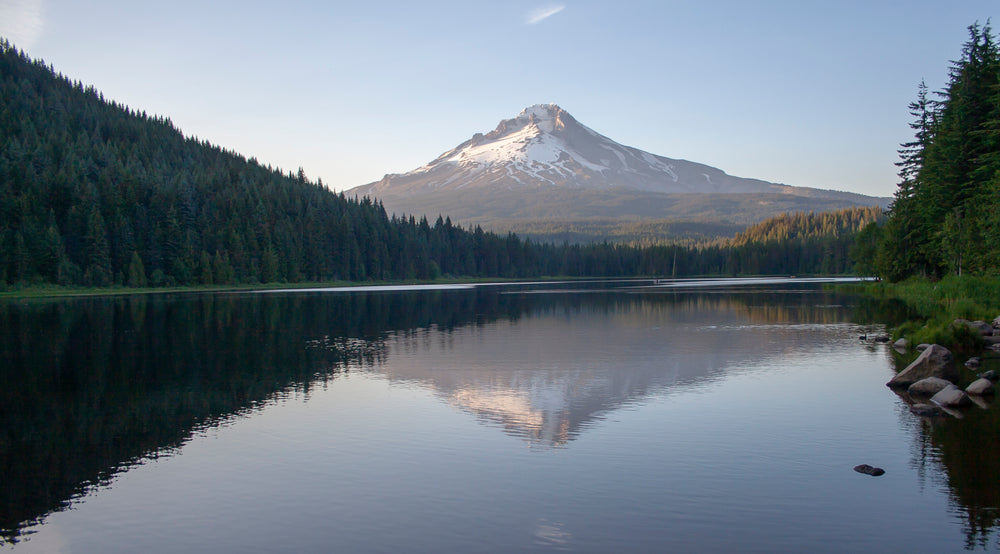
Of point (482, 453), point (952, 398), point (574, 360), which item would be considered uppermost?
point (952, 398)

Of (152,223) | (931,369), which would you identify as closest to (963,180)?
(931,369)

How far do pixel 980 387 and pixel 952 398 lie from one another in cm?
235

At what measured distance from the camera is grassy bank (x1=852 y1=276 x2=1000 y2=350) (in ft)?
115

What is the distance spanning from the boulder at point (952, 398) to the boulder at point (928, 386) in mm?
1150

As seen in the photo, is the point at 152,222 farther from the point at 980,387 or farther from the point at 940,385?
the point at 980,387

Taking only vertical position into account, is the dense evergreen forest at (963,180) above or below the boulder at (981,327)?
above

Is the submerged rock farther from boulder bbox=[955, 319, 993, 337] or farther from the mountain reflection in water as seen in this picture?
boulder bbox=[955, 319, 993, 337]

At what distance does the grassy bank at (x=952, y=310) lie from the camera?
115 feet

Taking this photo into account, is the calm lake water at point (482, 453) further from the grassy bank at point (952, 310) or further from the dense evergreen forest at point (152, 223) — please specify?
the dense evergreen forest at point (152, 223)

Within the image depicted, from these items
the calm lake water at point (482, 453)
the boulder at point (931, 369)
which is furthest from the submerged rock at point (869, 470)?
the boulder at point (931, 369)

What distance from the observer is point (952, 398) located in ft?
73.7

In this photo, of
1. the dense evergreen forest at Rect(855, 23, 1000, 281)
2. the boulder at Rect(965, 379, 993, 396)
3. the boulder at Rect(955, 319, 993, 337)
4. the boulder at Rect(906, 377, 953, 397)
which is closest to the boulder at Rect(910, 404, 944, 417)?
the boulder at Rect(906, 377, 953, 397)

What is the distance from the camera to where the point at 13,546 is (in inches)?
472

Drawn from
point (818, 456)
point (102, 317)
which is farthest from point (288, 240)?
point (818, 456)
